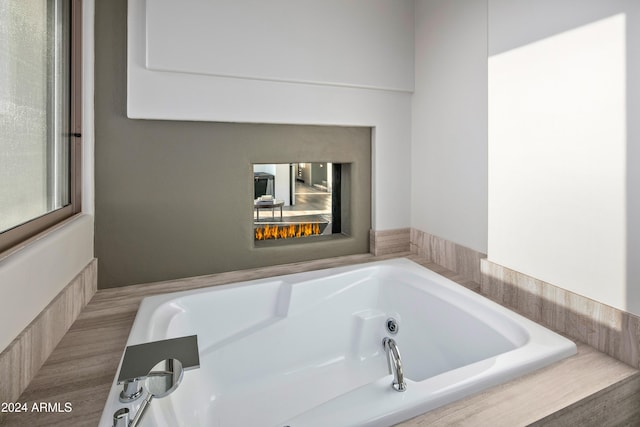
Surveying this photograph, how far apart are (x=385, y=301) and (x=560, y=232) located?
36.8 inches

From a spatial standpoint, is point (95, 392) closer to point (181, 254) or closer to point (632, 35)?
point (181, 254)

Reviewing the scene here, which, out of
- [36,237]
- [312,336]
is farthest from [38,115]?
[312,336]

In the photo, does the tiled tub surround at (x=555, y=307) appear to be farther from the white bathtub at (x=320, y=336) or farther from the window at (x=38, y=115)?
the window at (x=38, y=115)

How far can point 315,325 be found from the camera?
1.93 meters

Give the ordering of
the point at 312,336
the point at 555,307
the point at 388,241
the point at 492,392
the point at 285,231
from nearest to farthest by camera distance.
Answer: the point at 492,392, the point at 555,307, the point at 312,336, the point at 388,241, the point at 285,231

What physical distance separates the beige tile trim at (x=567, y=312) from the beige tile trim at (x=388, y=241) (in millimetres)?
749

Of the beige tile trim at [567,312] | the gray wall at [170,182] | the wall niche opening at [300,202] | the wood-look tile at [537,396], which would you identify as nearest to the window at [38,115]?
the gray wall at [170,182]

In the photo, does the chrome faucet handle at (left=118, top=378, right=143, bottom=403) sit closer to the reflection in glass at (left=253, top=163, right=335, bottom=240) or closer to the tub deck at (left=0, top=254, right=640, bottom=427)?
the tub deck at (left=0, top=254, right=640, bottom=427)

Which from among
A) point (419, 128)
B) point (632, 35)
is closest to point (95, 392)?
point (632, 35)

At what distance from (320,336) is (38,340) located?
120cm

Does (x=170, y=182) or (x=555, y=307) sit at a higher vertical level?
(x=170, y=182)

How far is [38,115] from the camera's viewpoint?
1.39 m

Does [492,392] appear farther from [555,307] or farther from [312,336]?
[312,336]

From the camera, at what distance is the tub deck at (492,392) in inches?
39.3
